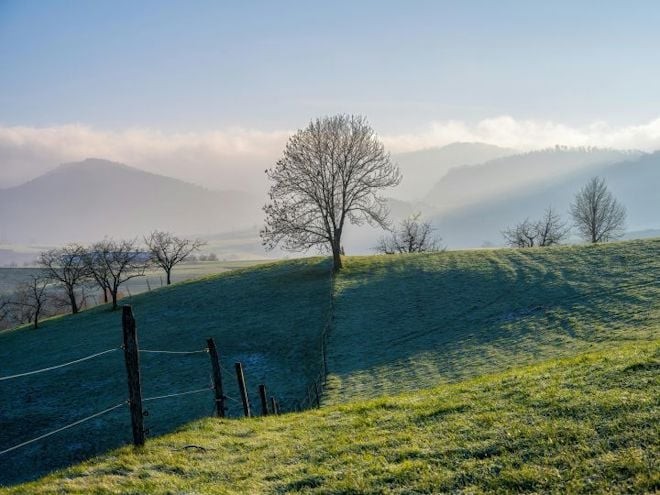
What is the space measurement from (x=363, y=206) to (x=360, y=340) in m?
25.8

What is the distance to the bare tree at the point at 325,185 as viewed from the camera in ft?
201

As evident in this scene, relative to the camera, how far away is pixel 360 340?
41156mm

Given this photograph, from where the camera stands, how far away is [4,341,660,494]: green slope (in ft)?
29.9

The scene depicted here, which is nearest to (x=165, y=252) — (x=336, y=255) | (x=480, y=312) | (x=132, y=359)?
(x=336, y=255)

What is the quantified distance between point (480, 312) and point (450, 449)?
3343cm

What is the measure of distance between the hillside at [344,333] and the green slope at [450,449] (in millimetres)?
682

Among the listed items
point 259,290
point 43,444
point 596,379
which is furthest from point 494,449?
point 259,290

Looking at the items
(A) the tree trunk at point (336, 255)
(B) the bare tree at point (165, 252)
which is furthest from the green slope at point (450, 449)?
(B) the bare tree at point (165, 252)

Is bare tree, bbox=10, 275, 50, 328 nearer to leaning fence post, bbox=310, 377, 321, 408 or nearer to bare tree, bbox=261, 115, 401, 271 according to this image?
bare tree, bbox=261, 115, 401, 271

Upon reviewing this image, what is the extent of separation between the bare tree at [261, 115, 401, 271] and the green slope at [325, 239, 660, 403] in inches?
270

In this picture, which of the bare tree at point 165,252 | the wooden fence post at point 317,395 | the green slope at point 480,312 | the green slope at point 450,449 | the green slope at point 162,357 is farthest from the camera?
the bare tree at point 165,252

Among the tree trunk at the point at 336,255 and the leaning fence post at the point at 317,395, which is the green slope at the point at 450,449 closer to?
the leaning fence post at the point at 317,395

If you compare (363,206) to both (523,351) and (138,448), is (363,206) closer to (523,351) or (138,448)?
(523,351)

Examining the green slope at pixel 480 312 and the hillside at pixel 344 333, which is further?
the hillside at pixel 344 333
